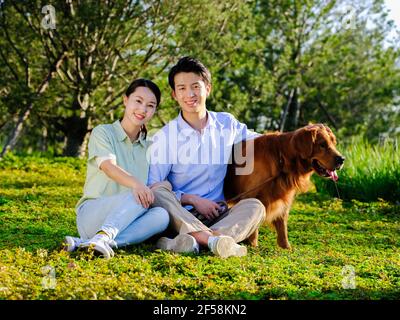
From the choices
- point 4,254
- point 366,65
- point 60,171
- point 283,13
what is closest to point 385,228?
point 4,254

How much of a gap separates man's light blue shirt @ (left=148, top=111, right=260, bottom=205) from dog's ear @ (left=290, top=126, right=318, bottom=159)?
51 centimetres

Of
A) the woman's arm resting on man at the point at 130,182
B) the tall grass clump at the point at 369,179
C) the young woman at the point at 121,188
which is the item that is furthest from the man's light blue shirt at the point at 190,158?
the tall grass clump at the point at 369,179

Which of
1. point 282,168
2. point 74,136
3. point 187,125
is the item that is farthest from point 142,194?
point 74,136

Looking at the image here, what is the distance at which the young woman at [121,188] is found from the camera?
12.7 ft

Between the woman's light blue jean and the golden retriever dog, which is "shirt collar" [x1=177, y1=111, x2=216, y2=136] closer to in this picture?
the golden retriever dog

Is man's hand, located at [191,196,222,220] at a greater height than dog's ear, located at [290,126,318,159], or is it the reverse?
dog's ear, located at [290,126,318,159]

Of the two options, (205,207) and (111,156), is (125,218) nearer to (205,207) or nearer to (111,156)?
(111,156)

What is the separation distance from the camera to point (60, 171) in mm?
10023

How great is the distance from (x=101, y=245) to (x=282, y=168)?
1691 millimetres

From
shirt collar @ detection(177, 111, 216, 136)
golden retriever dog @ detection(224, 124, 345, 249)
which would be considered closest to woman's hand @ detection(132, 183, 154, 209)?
shirt collar @ detection(177, 111, 216, 136)

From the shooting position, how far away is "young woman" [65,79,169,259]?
3885 mm

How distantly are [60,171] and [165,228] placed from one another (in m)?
6.30

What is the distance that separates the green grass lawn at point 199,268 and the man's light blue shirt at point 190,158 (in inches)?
22.6

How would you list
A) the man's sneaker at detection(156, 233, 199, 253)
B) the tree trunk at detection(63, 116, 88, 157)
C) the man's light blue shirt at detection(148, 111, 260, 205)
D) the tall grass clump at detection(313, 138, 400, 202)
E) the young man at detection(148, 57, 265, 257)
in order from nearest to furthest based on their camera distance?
the man's sneaker at detection(156, 233, 199, 253) → the young man at detection(148, 57, 265, 257) → the man's light blue shirt at detection(148, 111, 260, 205) → the tall grass clump at detection(313, 138, 400, 202) → the tree trunk at detection(63, 116, 88, 157)
